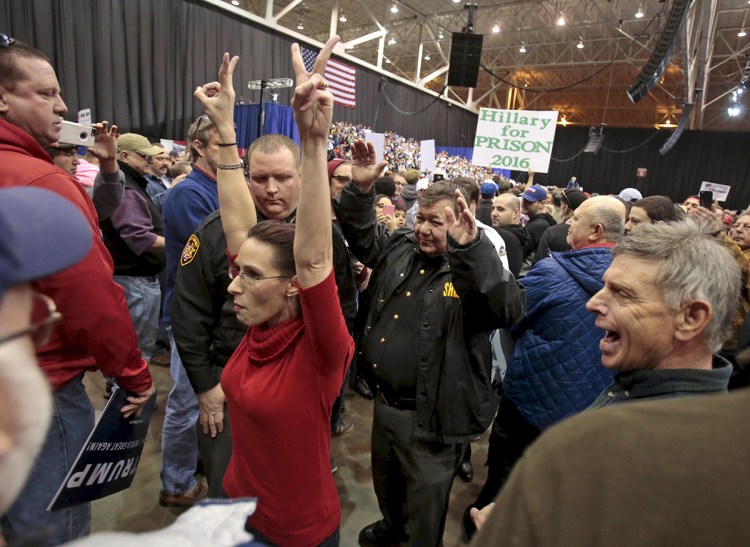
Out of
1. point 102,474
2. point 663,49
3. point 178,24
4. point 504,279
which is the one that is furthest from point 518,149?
point 178,24

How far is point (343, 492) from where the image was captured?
2.57 metres

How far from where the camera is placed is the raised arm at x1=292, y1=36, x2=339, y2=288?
0.98m

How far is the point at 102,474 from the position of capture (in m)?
1.43

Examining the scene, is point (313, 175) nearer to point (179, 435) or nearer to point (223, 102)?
point (223, 102)

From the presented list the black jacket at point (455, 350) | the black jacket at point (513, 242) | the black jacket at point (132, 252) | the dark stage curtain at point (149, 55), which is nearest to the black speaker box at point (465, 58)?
the dark stage curtain at point (149, 55)

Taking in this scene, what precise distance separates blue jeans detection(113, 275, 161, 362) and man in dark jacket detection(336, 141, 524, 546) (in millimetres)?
1710

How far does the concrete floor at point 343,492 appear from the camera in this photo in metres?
2.22

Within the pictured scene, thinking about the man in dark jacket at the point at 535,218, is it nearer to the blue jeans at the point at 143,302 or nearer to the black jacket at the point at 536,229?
the black jacket at the point at 536,229

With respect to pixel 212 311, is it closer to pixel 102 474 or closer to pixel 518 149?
pixel 102 474

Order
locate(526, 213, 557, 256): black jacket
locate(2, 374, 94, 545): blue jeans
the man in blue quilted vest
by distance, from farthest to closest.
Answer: locate(526, 213, 557, 256): black jacket → the man in blue quilted vest → locate(2, 374, 94, 545): blue jeans

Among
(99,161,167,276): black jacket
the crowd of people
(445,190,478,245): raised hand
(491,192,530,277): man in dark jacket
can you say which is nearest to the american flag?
(491,192,530,277): man in dark jacket

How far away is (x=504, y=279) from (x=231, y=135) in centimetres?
113

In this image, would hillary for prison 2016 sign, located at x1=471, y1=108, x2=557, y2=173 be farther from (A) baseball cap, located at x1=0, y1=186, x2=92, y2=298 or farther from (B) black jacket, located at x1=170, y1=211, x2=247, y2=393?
(A) baseball cap, located at x1=0, y1=186, x2=92, y2=298

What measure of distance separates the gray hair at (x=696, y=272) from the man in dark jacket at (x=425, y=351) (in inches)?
20.3
